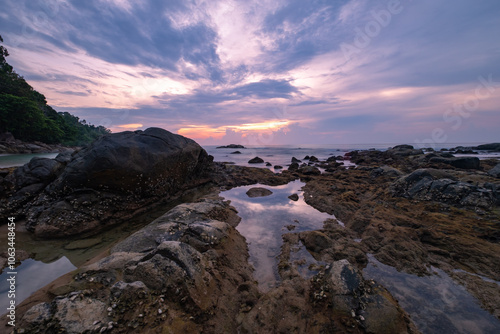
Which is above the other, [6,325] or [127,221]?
[6,325]

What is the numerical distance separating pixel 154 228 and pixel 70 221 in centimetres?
416

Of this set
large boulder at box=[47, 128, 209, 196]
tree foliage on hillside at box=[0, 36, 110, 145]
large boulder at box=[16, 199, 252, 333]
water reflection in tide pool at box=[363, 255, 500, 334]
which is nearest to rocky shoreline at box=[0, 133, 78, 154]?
tree foliage on hillside at box=[0, 36, 110, 145]

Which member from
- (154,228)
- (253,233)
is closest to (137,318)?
(154,228)

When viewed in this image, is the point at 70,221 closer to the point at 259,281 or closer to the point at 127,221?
the point at 127,221

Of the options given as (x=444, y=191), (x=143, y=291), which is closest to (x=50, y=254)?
(x=143, y=291)

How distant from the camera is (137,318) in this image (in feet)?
10.9

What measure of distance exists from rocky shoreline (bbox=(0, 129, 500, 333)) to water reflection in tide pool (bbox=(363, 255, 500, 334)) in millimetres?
294

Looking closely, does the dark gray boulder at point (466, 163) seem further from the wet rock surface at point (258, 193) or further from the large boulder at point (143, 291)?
the large boulder at point (143, 291)

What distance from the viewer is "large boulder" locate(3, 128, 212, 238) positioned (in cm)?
788

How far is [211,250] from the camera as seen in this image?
18.5 feet

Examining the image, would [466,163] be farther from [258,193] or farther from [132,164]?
[132,164]

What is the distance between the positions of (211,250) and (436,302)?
215 inches

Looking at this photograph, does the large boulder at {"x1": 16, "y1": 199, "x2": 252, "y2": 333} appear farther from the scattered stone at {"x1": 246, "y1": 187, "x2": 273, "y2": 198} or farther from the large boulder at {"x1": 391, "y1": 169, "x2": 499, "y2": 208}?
the large boulder at {"x1": 391, "y1": 169, "x2": 499, "y2": 208}

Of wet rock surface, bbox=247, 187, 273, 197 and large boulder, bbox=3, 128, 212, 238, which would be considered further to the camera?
wet rock surface, bbox=247, 187, 273, 197
